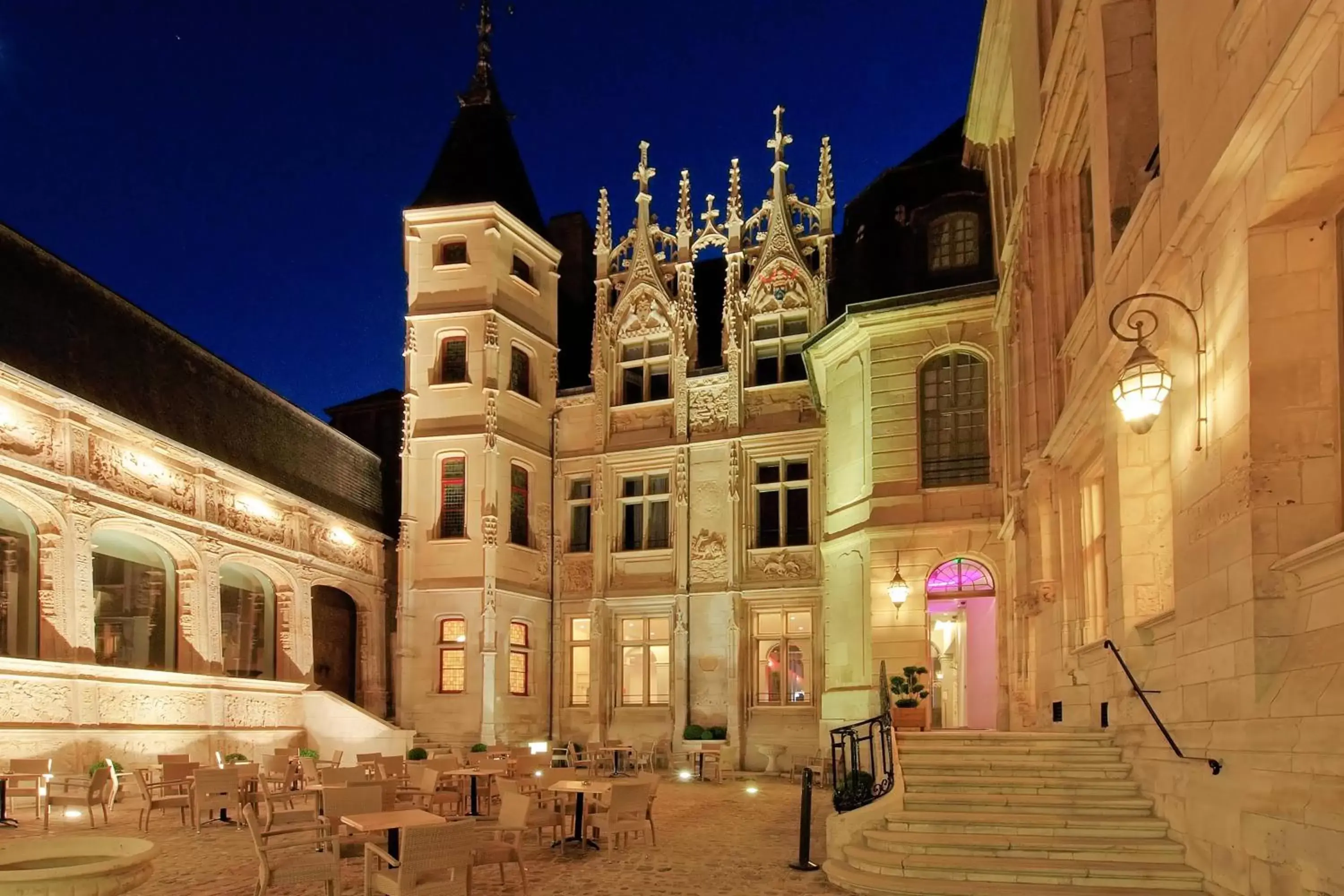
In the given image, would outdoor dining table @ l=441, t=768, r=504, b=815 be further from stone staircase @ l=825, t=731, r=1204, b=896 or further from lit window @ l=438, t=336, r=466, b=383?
lit window @ l=438, t=336, r=466, b=383

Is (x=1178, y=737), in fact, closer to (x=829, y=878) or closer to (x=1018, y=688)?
(x=829, y=878)

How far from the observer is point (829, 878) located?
31.5ft

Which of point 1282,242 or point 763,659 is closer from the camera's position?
point 1282,242

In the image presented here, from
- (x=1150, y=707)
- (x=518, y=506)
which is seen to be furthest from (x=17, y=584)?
(x=1150, y=707)

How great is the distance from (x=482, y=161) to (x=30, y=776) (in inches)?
658

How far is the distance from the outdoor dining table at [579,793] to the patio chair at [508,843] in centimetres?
115

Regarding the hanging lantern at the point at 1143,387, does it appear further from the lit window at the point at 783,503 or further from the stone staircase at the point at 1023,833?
the lit window at the point at 783,503

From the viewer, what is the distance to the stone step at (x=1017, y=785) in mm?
9555

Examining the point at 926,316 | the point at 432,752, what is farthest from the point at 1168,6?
the point at 432,752

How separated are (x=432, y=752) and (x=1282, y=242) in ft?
62.2

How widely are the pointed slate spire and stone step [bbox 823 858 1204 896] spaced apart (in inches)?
736

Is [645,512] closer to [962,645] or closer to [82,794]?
[962,645]

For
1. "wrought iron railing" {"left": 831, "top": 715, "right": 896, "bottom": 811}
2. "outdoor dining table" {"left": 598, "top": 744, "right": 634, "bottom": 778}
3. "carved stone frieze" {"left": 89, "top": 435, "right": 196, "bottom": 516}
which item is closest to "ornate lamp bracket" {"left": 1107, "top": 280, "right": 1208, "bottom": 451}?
"wrought iron railing" {"left": 831, "top": 715, "right": 896, "bottom": 811}

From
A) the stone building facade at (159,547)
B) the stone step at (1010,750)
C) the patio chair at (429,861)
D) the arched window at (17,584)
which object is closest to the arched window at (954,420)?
the stone step at (1010,750)
